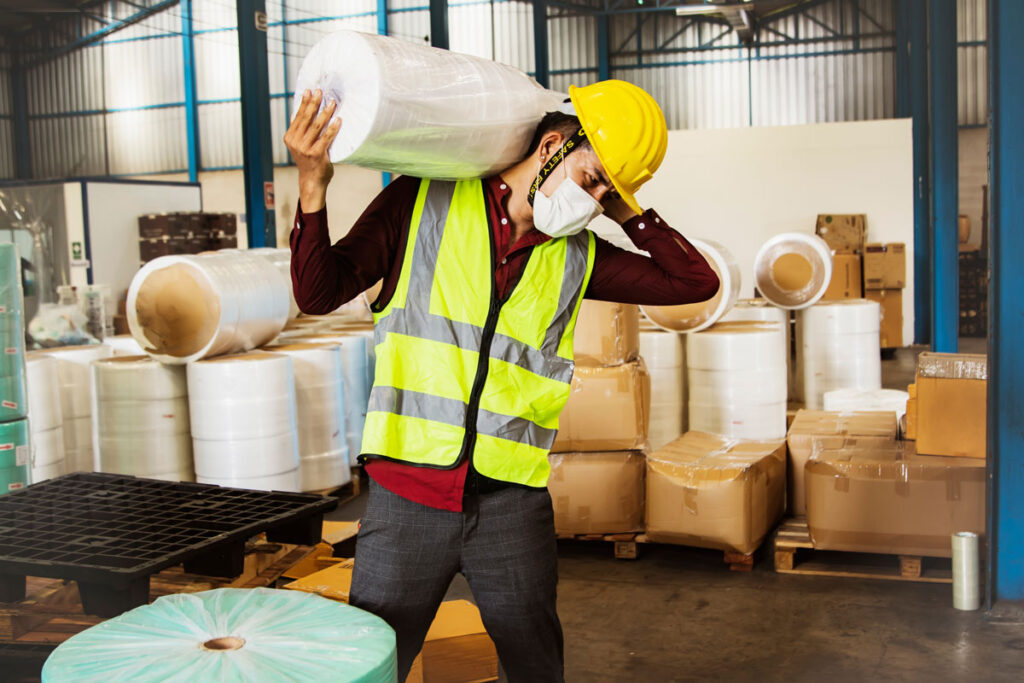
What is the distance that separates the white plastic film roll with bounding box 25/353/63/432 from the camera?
5.00 m

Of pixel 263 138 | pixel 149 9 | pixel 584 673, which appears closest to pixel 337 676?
pixel 584 673

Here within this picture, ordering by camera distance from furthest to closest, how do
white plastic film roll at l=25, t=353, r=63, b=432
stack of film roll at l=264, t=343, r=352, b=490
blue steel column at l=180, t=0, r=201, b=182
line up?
blue steel column at l=180, t=0, r=201, b=182 → stack of film roll at l=264, t=343, r=352, b=490 → white plastic film roll at l=25, t=353, r=63, b=432

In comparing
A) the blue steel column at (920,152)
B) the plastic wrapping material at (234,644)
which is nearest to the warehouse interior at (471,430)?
the plastic wrapping material at (234,644)

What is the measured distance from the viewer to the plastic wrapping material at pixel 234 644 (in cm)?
167

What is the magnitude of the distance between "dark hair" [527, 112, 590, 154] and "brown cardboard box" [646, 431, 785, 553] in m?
2.94

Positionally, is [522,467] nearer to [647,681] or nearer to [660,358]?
[647,681]

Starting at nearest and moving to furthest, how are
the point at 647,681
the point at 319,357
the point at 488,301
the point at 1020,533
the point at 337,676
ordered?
1. the point at 337,676
2. the point at 488,301
3. the point at 647,681
4. the point at 1020,533
5. the point at 319,357

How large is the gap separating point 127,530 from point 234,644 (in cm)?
128

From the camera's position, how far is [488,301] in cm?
215

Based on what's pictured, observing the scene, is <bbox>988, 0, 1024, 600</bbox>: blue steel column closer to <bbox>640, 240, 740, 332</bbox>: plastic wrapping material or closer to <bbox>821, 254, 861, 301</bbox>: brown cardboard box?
<bbox>640, 240, 740, 332</bbox>: plastic wrapping material

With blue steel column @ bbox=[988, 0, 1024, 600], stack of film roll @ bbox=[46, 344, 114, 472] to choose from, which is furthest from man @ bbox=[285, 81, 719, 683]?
stack of film roll @ bbox=[46, 344, 114, 472]

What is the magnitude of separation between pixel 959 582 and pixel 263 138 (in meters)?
7.73

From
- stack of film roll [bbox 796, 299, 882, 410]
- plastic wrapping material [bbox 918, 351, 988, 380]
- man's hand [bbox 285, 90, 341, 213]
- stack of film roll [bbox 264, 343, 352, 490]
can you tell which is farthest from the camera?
stack of film roll [bbox 796, 299, 882, 410]

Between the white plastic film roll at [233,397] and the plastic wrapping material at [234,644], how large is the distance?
125 inches
